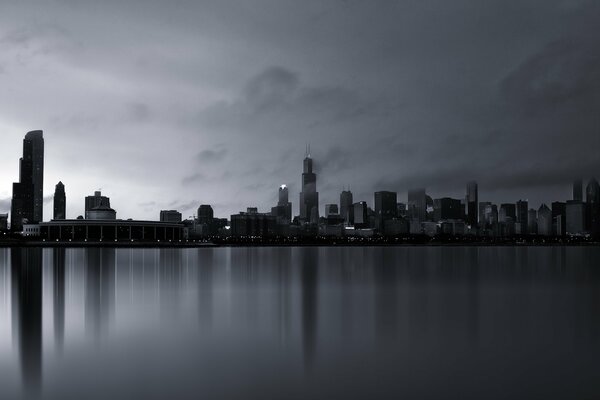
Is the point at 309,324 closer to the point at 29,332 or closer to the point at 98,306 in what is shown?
the point at 29,332

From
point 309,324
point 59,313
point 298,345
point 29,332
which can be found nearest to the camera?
point 298,345

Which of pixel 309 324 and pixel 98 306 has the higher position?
pixel 98 306

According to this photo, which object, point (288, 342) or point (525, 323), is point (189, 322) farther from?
point (525, 323)

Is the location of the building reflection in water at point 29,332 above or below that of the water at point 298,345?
above

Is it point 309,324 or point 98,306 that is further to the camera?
point 98,306

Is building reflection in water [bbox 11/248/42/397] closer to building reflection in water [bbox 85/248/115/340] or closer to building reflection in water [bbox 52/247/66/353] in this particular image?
building reflection in water [bbox 52/247/66/353]

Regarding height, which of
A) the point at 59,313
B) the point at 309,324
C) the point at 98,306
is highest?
the point at 59,313

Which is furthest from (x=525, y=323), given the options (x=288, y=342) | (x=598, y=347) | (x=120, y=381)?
(x=120, y=381)

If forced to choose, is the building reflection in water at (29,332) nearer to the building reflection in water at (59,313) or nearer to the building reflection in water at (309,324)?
the building reflection in water at (59,313)

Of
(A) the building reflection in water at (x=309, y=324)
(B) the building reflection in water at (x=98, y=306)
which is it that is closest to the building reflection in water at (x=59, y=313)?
(B) the building reflection in water at (x=98, y=306)

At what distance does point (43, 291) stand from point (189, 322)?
17.7 m

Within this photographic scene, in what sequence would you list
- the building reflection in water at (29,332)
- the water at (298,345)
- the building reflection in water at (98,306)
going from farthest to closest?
1. the building reflection in water at (98,306)
2. the building reflection in water at (29,332)
3. the water at (298,345)

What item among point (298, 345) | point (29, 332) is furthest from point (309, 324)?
point (29, 332)

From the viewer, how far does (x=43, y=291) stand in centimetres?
3900
